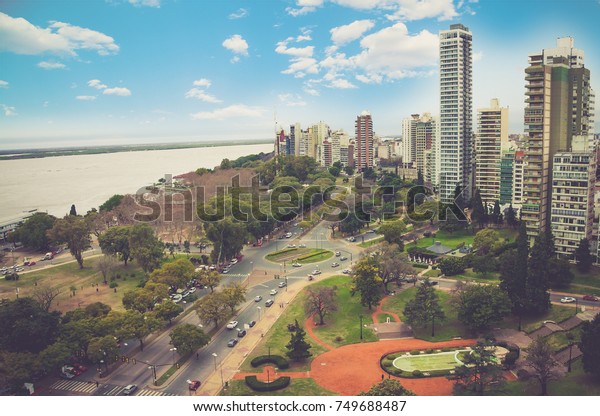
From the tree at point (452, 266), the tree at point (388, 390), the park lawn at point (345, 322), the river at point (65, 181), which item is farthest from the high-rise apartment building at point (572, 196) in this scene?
the river at point (65, 181)

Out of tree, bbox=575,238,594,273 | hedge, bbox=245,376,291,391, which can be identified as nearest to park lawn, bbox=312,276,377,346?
hedge, bbox=245,376,291,391

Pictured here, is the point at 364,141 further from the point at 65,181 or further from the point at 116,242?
the point at 116,242

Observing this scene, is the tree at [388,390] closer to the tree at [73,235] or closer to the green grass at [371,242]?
the green grass at [371,242]

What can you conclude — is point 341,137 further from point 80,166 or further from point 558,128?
point 558,128

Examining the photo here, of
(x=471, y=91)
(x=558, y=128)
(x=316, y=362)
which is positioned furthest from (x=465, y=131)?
(x=316, y=362)

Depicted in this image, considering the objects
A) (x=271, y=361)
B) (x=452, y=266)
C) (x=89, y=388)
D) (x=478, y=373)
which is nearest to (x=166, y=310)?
(x=89, y=388)

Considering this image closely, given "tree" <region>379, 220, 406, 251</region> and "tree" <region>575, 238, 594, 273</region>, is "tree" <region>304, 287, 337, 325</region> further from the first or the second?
"tree" <region>575, 238, 594, 273</region>
